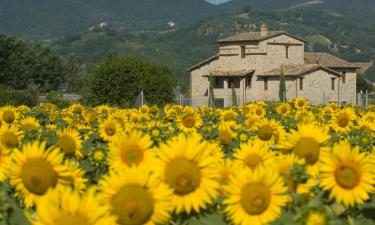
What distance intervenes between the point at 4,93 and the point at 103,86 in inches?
326

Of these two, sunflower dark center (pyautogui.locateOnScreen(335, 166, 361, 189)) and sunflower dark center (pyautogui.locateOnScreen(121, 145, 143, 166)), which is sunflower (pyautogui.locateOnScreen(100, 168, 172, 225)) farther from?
sunflower dark center (pyautogui.locateOnScreen(335, 166, 361, 189))

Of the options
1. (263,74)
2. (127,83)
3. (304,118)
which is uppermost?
(304,118)

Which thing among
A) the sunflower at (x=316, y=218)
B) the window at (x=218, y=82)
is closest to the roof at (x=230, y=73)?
the window at (x=218, y=82)

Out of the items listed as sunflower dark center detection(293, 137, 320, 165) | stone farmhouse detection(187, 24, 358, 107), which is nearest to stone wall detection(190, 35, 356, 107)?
stone farmhouse detection(187, 24, 358, 107)

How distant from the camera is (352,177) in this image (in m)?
3.37

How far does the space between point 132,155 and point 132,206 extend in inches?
38.7

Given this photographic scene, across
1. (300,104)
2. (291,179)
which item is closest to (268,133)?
(291,179)

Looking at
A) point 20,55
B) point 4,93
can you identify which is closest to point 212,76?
point 4,93

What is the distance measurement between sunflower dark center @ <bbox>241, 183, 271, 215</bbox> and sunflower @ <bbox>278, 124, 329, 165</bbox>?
0.85m

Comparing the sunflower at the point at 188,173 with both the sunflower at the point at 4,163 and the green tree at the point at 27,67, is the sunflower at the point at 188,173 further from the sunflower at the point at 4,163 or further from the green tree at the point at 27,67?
the green tree at the point at 27,67

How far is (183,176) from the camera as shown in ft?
10.3

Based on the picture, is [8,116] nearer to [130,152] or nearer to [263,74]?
[130,152]

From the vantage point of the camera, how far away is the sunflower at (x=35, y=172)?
337cm

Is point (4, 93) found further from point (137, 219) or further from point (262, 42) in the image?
point (137, 219)
